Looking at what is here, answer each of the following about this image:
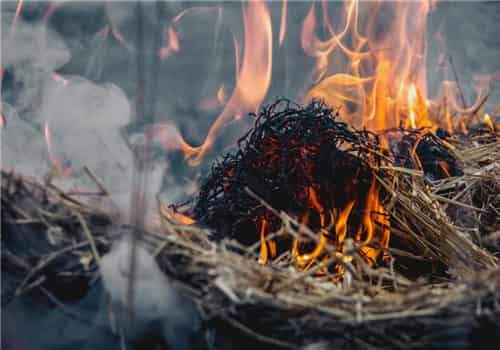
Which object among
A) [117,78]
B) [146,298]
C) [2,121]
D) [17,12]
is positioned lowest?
[146,298]

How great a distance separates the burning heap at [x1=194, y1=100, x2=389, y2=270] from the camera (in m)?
1.42

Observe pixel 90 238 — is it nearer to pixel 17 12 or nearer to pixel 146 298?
pixel 146 298

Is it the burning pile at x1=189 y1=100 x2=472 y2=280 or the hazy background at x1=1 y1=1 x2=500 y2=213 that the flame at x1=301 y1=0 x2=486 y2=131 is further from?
the burning pile at x1=189 y1=100 x2=472 y2=280

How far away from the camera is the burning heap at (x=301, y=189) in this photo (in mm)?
1420

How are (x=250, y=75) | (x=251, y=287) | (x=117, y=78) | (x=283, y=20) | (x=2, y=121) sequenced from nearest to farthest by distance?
(x=251, y=287) → (x=2, y=121) → (x=117, y=78) → (x=250, y=75) → (x=283, y=20)

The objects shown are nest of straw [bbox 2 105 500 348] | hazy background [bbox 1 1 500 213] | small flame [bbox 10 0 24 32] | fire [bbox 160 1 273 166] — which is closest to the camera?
nest of straw [bbox 2 105 500 348]

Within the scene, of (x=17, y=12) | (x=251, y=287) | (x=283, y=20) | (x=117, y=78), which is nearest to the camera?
(x=251, y=287)

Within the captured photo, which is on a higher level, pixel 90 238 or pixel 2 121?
pixel 2 121

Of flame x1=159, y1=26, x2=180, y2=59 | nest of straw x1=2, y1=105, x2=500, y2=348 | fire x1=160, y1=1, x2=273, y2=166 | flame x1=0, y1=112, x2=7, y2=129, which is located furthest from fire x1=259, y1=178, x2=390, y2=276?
flame x1=159, y1=26, x2=180, y2=59

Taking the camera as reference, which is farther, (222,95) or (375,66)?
(375,66)

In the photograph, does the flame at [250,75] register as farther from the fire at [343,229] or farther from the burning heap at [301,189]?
the fire at [343,229]

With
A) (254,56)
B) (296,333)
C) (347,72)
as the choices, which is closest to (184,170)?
(254,56)

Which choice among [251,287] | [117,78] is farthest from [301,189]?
[117,78]

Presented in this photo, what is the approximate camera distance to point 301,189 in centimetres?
144
